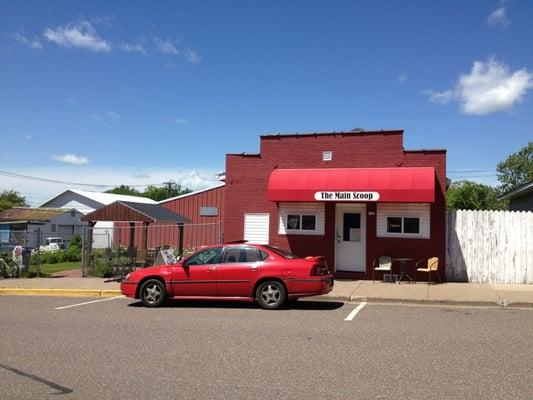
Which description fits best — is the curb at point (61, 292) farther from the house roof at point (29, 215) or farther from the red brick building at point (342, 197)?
the house roof at point (29, 215)

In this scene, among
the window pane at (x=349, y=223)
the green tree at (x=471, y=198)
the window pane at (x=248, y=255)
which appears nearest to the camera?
the window pane at (x=248, y=255)

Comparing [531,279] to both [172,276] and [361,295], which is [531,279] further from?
A: [172,276]

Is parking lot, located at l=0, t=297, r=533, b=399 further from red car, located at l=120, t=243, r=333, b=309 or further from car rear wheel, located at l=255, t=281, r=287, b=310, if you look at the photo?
red car, located at l=120, t=243, r=333, b=309

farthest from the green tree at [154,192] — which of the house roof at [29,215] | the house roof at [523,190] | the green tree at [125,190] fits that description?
the house roof at [523,190]

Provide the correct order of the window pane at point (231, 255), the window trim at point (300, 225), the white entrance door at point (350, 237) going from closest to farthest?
the window pane at point (231, 255) → the white entrance door at point (350, 237) → the window trim at point (300, 225)

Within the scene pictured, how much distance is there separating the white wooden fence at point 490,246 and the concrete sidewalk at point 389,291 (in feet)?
2.30

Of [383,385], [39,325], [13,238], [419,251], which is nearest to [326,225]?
[419,251]

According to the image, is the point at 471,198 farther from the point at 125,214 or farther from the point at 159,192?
the point at 159,192

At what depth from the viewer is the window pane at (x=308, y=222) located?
17609mm

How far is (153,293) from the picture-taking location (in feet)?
41.1

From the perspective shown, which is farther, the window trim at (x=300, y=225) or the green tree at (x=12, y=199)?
the green tree at (x=12, y=199)

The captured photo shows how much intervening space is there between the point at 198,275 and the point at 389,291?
5.03 m

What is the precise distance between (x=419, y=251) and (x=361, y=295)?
150 inches

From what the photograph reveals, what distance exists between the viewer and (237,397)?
565cm
